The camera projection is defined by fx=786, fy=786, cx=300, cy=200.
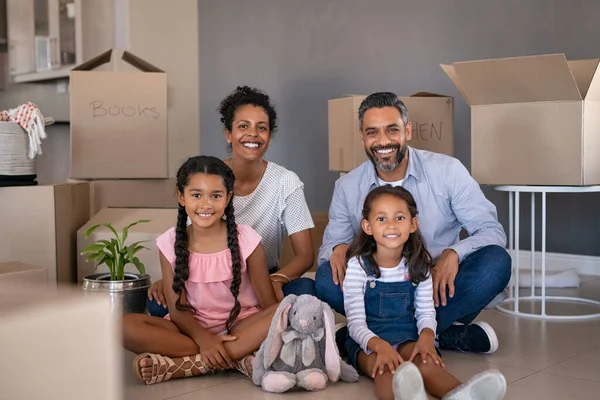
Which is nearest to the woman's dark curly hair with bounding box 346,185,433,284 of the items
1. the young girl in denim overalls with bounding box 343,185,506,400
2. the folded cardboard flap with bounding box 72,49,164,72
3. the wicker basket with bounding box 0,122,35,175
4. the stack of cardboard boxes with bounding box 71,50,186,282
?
the young girl in denim overalls with bounding box 343,185,506,400

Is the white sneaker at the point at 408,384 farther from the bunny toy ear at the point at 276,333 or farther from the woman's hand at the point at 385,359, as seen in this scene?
the bunny toy ear at the point at 276,333

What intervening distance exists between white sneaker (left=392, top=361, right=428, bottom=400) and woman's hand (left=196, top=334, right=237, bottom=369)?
52cm

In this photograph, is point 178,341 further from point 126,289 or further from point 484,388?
point 484,388

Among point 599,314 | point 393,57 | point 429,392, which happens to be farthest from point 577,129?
point 393,57

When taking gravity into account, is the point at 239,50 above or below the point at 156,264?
above

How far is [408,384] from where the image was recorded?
1515 mm

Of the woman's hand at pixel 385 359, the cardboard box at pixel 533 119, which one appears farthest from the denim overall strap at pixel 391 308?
the cardboard box at pixel 533 119

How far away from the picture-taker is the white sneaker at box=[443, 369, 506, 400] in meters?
1.50

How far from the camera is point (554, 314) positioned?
257 cm

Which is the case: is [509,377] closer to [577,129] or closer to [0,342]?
[577,129]

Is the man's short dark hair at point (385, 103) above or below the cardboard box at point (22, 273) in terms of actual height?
above

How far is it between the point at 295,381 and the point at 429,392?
297 mm

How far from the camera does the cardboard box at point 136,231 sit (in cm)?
271

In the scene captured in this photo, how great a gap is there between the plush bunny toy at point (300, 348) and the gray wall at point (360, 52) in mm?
1058
